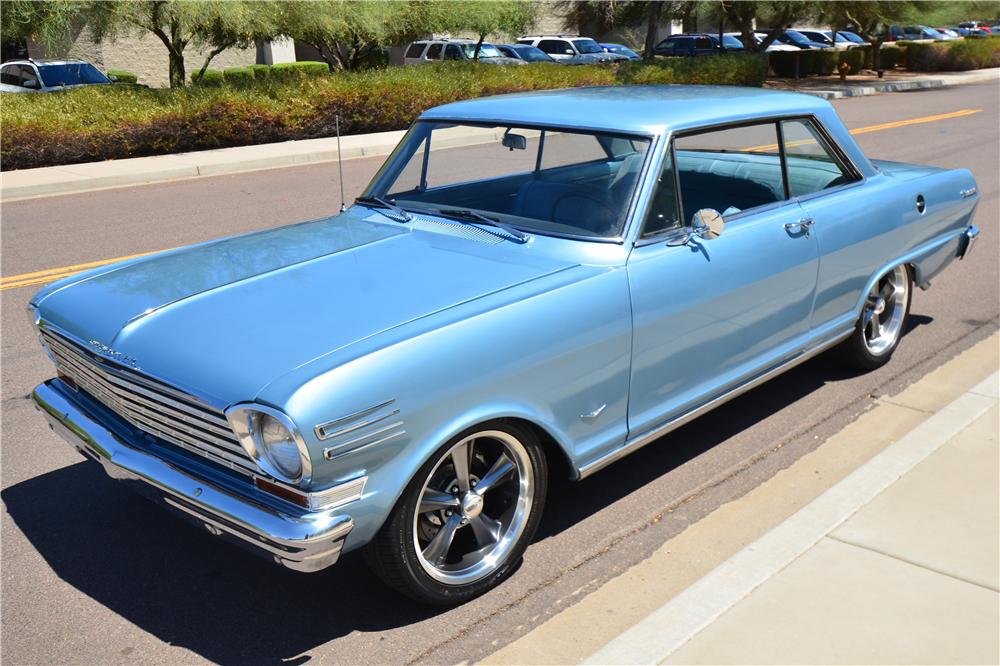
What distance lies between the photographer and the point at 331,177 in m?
14.0

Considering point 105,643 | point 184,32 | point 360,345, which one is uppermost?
point 184,32

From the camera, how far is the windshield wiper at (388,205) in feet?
15.1

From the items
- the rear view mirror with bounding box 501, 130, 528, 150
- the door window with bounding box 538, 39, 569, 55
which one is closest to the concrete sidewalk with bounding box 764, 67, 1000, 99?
the door window with bounding box 538, 39, 569, 55

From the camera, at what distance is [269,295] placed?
12.0 ft

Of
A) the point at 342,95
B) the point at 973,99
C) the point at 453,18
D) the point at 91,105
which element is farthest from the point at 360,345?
the point at 973,99

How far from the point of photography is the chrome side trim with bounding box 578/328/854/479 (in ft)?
12.8

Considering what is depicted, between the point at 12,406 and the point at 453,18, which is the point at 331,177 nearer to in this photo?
the point at 12,406

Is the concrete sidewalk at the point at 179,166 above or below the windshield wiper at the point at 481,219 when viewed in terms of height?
below

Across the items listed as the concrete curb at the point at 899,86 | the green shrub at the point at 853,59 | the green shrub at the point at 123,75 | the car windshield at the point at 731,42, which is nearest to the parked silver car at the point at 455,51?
the green shrub at the point at 123,75

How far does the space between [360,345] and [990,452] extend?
320 centimetres

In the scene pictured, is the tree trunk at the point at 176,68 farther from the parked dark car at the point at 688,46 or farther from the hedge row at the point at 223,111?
the parked dark car at the point at 688,46

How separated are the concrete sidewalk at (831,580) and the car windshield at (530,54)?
27679 mm

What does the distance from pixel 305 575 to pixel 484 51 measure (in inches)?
1091

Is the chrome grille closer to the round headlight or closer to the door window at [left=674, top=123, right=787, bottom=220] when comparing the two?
the round headlight
